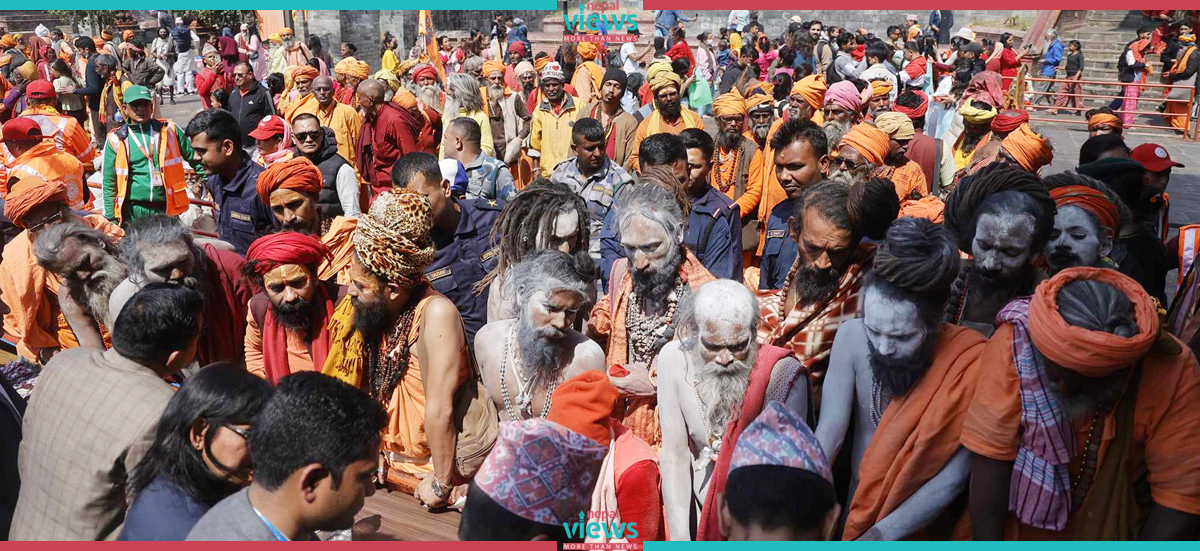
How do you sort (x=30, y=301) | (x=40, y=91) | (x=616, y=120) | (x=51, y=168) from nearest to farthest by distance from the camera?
1. (x=30, y=301)
2. (x=51, y=168)
3. (x=616, y=120)
4. (x=40, y=91)

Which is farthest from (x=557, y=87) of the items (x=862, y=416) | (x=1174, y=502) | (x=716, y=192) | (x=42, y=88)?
(x=1174, y=502)

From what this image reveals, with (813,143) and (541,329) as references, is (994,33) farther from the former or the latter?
(541,329)

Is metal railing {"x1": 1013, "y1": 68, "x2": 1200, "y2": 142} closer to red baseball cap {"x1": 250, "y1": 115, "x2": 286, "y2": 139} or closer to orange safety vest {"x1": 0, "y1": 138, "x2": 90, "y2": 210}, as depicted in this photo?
red baseball cap {"x1": 250, "y1": 115, "x2": 286, "y2": 139}

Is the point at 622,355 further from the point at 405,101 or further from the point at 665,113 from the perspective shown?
the point at 405,101

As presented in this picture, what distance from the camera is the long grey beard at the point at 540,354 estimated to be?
134 inches

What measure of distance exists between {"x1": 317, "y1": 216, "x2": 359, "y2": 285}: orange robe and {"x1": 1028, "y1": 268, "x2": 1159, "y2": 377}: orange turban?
9.30 ft

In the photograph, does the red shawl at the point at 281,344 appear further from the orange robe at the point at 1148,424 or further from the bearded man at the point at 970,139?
the bearded man at the point at 970,139

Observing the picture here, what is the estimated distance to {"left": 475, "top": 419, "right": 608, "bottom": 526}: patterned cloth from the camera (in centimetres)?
237

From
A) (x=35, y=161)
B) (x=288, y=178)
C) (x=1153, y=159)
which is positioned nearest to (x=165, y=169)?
(x=35, y=161)

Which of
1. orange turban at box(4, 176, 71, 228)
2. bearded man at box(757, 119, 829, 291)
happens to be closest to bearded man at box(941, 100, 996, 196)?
bearded man at box(757, 119, 829, 291)

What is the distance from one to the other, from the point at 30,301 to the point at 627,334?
3.11m

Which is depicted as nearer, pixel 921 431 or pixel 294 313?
pixel 921 431

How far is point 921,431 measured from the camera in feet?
9.02

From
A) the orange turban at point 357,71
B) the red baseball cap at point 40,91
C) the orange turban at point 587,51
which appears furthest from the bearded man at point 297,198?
the orange turban at point 587,51
